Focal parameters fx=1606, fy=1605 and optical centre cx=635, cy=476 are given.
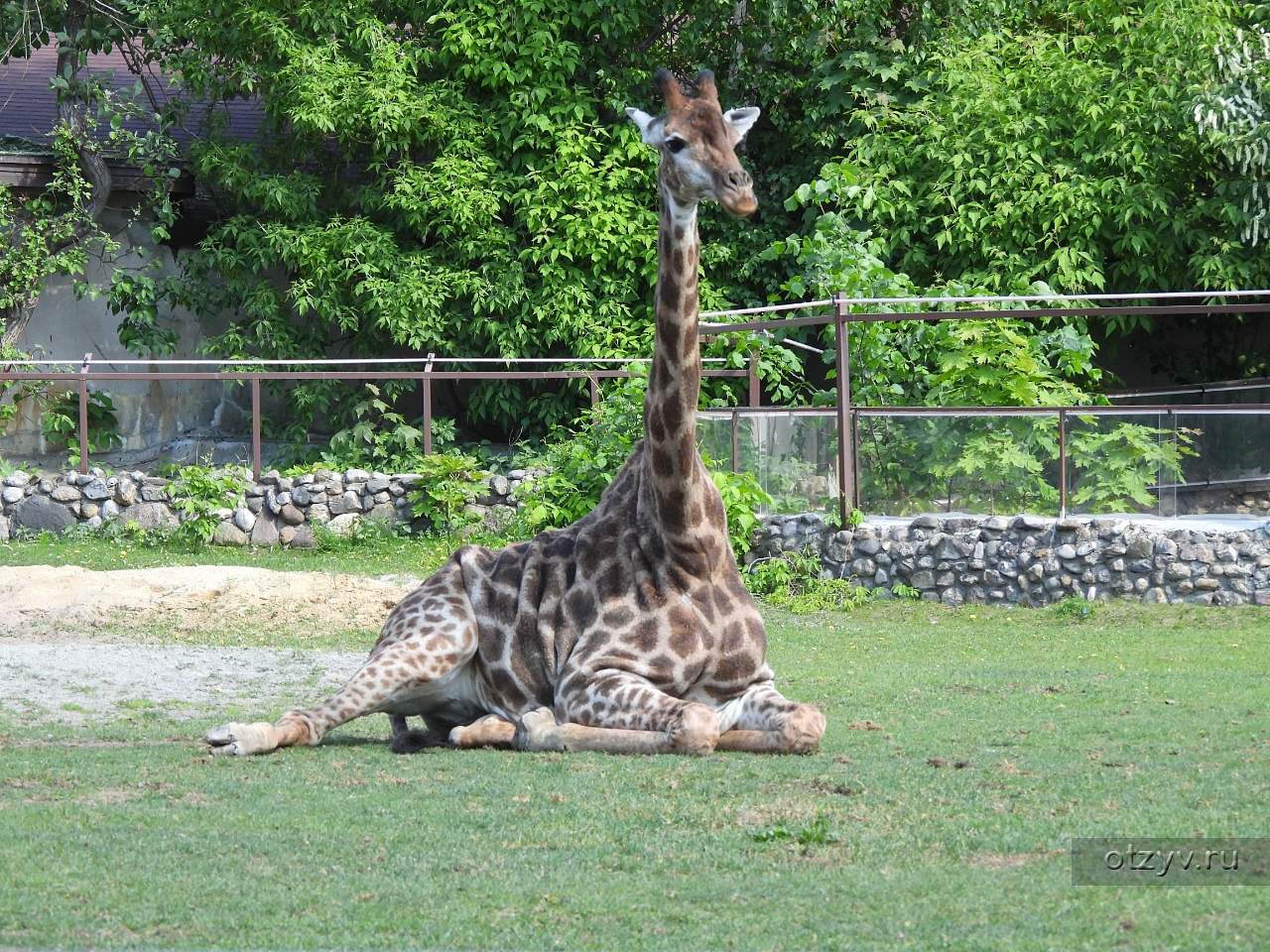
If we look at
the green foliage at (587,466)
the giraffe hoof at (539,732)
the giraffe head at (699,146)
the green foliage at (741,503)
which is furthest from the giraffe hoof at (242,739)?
the green foliage at (587,466)

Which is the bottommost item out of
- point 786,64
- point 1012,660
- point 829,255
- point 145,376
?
point 1012,660

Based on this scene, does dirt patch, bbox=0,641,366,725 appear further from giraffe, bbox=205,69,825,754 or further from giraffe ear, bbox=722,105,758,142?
giraffe ear, bbox=722,105,758,142

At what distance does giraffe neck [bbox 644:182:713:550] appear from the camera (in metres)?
7.66

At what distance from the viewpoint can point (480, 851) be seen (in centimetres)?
551

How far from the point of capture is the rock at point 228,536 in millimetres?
18312

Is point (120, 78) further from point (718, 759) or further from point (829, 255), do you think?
point (718, 759)

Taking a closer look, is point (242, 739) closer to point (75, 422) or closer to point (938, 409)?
point (938, 409)

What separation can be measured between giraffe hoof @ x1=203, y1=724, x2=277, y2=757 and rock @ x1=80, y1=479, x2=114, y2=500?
12.1m

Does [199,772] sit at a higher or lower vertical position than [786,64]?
lower

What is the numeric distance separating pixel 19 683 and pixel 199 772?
3550 millimetres

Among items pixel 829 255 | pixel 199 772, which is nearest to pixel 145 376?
pixel 829 255

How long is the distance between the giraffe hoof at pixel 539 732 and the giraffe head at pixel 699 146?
2.51 metres

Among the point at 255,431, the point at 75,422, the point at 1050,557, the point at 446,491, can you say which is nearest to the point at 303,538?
the point at 255,431

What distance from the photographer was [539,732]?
7539mm
